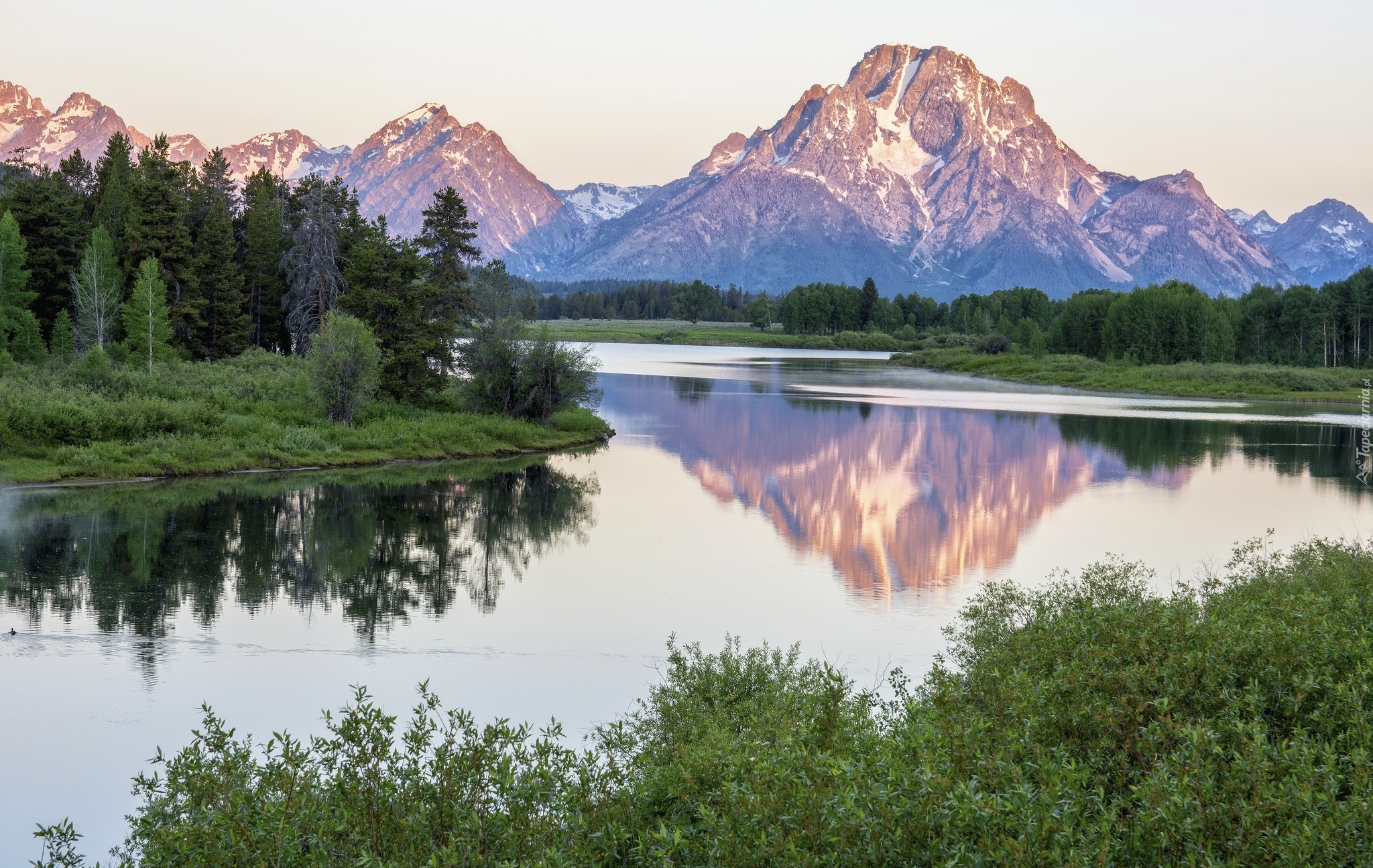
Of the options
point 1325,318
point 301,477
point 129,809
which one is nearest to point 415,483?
point 301,477

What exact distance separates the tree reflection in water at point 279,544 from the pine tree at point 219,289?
117 feet

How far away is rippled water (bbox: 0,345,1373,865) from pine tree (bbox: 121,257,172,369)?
24.7 meters

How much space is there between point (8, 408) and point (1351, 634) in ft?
146

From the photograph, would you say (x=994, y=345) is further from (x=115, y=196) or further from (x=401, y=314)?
(x=115, y=196)

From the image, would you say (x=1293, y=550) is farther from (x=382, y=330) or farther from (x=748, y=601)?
(x=382, y=330)

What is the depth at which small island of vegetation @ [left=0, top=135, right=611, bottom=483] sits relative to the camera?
152ft

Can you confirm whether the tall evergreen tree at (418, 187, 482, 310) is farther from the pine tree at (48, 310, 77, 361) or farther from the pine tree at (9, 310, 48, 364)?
the pine tree at (9, 310, 48, 364)

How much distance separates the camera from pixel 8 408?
4262 centimetres

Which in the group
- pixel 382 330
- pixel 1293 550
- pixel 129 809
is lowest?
pixel 129 809

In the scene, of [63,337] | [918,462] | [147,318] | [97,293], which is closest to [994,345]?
[918,462]

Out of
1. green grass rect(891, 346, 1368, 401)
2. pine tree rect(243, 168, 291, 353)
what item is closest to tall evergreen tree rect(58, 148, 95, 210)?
pine tree rect(243, 168, 291, 353)


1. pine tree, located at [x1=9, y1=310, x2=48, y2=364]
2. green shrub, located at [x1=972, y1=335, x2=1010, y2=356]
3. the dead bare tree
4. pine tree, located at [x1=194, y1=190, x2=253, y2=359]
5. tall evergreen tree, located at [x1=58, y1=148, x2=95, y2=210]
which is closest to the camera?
pine tree, located at [x1=9, y1=310, x2=48, y2=364]

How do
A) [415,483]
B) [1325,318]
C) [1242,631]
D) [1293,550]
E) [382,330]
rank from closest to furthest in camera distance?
1. [1242,631]
2. [1293,550]
3. [415,483]
4. [382,330]
5. [1325,318]

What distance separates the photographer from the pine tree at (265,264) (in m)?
84.0
